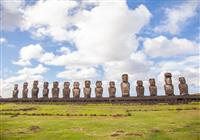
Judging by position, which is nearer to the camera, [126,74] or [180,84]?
[180,84]

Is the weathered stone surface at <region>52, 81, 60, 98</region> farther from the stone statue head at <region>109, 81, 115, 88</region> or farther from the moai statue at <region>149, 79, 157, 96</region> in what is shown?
the moai statue at <region>149, 79, 157, 96</region>

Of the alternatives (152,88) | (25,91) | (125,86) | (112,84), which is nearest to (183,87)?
(152,88)

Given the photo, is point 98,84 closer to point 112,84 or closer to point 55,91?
point 112,84

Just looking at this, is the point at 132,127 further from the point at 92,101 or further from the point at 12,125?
the point at 92,101

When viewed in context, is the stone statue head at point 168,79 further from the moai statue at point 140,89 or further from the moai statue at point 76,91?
the moai statue at point 76,91

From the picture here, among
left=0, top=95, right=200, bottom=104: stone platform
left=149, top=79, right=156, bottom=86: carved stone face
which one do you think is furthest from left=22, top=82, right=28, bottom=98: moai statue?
left=149, top=79, right=156, bottom=86: carved stone face

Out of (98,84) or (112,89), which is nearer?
(112,89)

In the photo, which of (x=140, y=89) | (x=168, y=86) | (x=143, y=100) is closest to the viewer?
(x=143, y=100)

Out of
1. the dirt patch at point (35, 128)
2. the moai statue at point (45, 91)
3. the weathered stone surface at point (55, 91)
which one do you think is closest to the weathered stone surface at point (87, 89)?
the weathered stone surface at point (55, 91)

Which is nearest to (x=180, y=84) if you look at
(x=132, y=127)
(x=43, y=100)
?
(x=43, y=100)

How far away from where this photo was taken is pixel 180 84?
40.1 meters

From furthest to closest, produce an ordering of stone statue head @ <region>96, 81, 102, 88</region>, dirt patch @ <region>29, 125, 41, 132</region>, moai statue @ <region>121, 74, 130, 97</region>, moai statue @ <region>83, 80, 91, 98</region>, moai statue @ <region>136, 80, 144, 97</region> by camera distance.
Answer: moai statue @ <region>83, 80, 91, 98</region>, stone statue head @ <region>96, 81, 102, 88</region>, moai statue @ <region>121, 74, 130, 97</region>, moai statue @ <region>136, 80, 144, 97</region>, dirt patch @ <region>29, 125, 41, 132</region>

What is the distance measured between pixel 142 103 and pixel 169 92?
12.6 ft

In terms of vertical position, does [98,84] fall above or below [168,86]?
above
